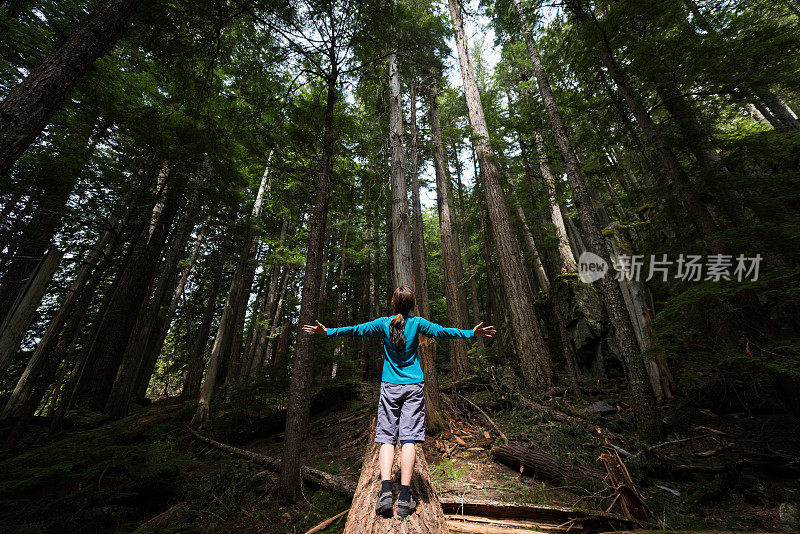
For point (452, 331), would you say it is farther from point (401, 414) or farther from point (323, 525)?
point (323, 525)

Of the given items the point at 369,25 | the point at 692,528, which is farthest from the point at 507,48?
the point at 692,528

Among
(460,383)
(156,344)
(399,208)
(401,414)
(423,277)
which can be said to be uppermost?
(399,208)

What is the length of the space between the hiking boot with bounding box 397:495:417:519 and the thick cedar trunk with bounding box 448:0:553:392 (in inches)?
263

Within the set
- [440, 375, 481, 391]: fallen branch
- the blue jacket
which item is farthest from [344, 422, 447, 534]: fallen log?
[440, 375, 481, 391]: fallen branch

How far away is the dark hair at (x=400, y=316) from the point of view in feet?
9.86

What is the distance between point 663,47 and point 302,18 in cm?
828

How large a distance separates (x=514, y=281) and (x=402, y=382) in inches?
256

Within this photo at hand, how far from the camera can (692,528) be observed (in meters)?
3.17

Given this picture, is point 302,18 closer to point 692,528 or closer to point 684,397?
point 692,528

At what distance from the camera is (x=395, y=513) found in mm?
2359

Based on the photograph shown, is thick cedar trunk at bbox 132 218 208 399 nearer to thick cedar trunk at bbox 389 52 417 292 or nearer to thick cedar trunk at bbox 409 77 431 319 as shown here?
thick cedar trunk at bbox 409 77 431 319

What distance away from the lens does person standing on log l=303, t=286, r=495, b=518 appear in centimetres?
275

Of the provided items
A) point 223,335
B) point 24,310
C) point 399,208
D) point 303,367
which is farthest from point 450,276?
point 24,310

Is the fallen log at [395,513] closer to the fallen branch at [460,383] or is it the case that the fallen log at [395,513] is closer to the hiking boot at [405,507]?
the hiking boot at [405,507]
